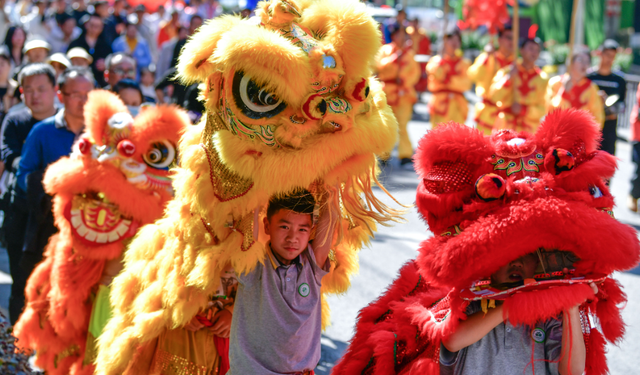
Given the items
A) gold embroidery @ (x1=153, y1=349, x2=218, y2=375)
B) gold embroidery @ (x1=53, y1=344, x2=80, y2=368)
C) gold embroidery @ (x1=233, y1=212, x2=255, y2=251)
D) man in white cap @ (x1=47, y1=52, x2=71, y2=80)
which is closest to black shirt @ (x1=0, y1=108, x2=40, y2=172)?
gold embroidery @ (x1=53, y1=344, x2=80, y2=368)

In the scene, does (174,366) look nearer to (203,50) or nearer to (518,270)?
(203,50)

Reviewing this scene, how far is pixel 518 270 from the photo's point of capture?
208cm

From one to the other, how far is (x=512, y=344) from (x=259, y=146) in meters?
1.09

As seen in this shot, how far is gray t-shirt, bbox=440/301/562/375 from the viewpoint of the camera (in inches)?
83.7

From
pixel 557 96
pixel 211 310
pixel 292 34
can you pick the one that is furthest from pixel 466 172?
pixel 557 96

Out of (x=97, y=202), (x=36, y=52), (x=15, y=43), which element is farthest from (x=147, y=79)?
(x=97, y=202)

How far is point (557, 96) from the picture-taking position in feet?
Result: 28.3

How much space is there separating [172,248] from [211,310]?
0.30 meters

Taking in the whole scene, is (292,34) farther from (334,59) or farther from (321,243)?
(321,243)

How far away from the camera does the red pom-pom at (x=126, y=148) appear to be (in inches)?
128

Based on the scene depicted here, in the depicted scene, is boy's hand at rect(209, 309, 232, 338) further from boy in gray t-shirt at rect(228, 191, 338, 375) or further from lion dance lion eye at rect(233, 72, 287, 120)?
lion dance lion eye at rect(233, 72, 287, 120)

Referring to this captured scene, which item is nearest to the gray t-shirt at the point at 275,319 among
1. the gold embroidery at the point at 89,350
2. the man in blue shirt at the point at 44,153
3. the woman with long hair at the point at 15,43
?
the gold embroidery at the point at 89,350

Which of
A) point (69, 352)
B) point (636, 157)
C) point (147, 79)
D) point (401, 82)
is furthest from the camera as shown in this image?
point (401, 82)

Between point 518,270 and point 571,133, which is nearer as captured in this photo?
point 518,270
